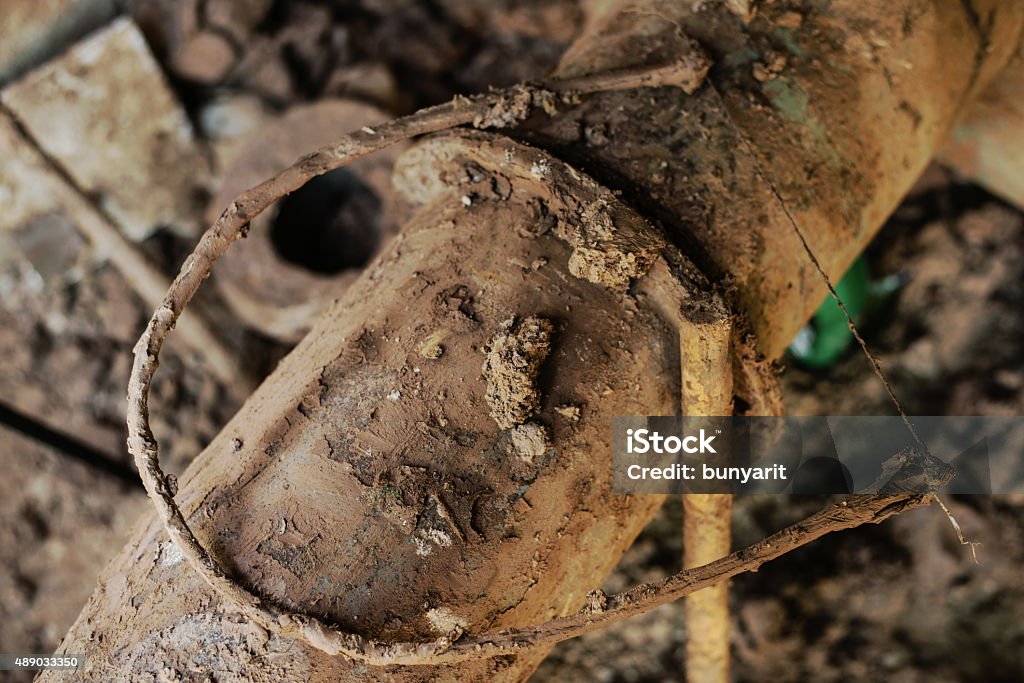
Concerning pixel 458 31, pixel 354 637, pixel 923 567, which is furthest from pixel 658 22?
pixel 458 31

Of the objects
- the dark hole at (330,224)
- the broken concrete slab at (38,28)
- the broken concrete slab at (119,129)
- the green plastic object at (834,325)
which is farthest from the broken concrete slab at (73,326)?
the green plastic object at (834,325)

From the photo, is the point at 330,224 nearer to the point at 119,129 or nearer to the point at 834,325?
the point at 119,129

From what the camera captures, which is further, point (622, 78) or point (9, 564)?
point (9, 564)

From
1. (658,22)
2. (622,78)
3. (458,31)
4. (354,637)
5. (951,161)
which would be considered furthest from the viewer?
(458,31)

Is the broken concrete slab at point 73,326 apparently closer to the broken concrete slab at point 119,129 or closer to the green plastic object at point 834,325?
the broken concrete slab at point 119,129

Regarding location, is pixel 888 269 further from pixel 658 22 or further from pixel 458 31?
pixel 458 31

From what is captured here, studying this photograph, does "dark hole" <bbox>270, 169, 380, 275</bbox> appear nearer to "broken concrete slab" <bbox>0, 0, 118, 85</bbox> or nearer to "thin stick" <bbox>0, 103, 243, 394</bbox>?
"thin stick" <bbox>0, 103, 243, 394</bbox>

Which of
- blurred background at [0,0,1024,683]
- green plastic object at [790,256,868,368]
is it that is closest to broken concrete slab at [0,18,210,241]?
blurred background at [0,0,1024,683]

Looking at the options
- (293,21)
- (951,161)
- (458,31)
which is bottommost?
(951,161)
